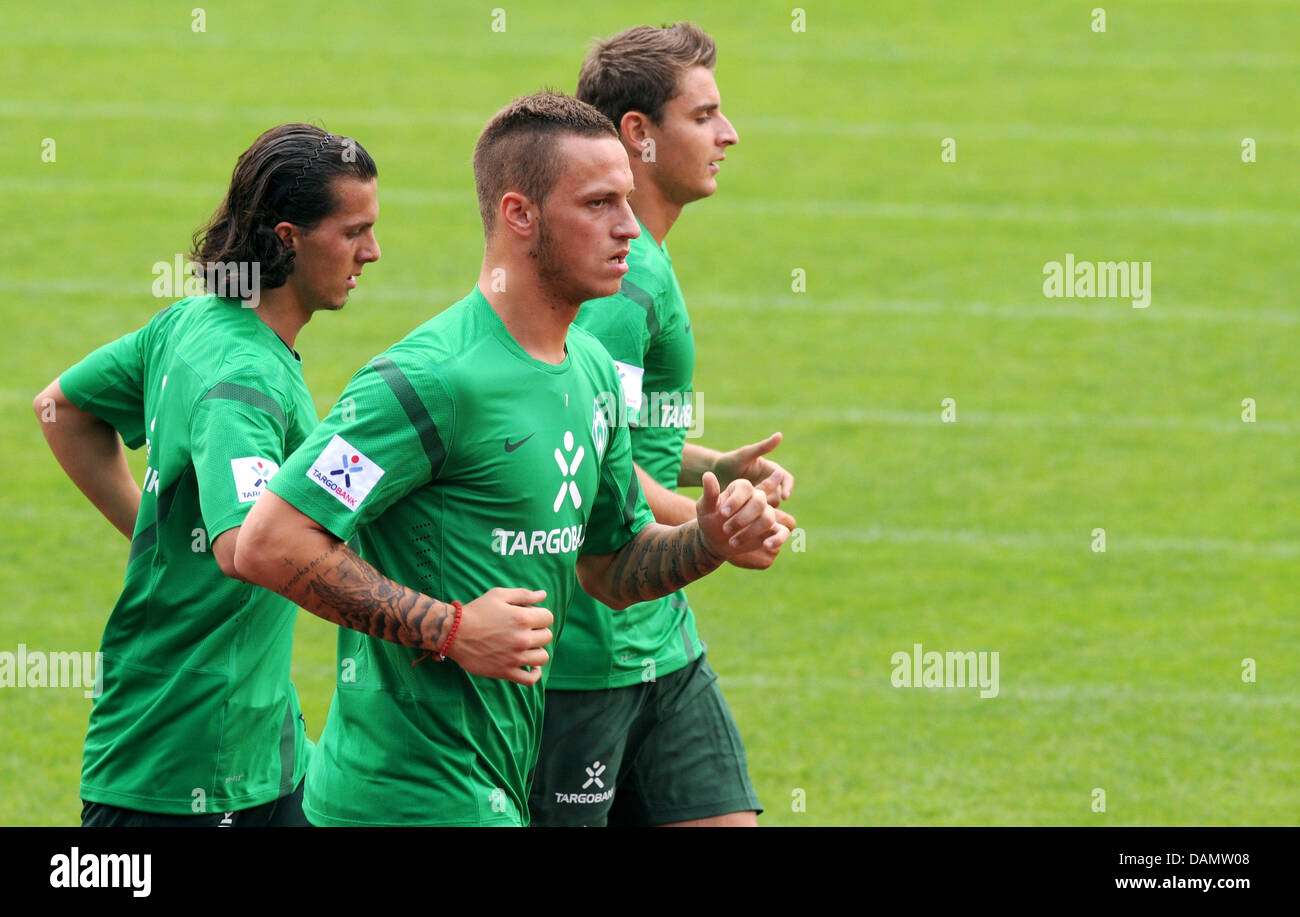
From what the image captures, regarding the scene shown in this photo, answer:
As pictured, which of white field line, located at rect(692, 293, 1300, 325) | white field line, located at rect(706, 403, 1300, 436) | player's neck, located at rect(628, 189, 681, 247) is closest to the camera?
player's neck, located at rect(628, 189, 681, 247)

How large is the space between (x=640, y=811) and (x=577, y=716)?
38 cm

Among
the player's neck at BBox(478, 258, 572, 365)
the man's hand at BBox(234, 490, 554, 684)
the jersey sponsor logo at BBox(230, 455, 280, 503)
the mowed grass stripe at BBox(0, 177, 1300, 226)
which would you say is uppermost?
the mowed grass stripe at BBox(0, 177, 1300, 226)

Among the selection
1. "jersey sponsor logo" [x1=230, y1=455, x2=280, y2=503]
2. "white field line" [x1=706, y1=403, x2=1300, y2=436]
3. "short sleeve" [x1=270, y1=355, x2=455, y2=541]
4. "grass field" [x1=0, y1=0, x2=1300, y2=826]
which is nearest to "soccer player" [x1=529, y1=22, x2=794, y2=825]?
"jersey sponsor logo" [x1=230, y1=455, x2=280, y2=503]

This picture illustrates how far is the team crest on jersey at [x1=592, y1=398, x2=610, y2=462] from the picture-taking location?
3744mm

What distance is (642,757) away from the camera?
4.96 metres

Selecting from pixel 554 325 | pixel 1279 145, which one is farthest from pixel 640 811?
pixel 1279 145

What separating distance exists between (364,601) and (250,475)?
0.55 m

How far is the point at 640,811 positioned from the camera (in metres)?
4.94

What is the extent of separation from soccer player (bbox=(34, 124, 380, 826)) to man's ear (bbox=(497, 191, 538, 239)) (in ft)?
2.27

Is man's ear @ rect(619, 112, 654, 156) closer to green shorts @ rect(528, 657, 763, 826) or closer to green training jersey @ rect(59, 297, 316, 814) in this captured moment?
green training jersey @ rect(59, 297, 316, 814)

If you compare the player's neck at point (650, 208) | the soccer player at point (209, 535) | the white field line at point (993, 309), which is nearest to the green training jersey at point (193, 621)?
the soccer player at point (209, 535)

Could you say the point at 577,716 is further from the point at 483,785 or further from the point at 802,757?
the point at 802,757
